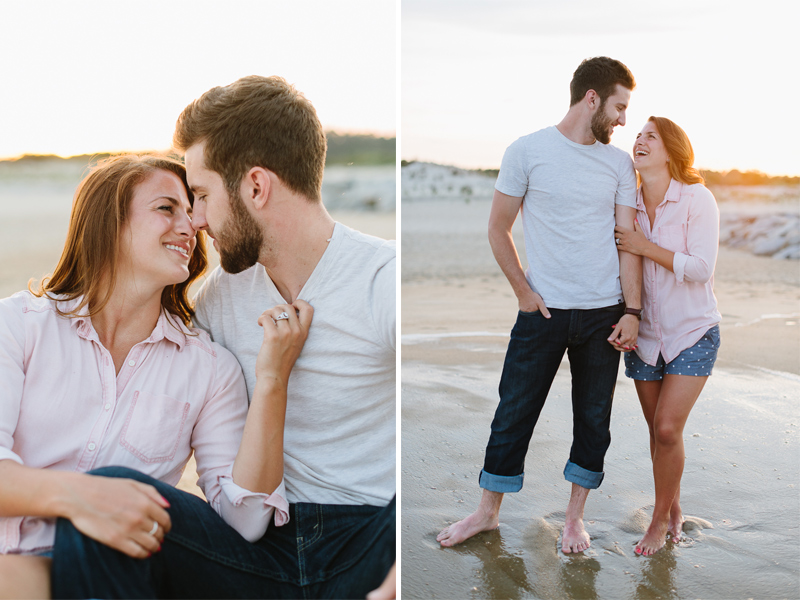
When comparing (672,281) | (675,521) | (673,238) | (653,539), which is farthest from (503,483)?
(673,238)

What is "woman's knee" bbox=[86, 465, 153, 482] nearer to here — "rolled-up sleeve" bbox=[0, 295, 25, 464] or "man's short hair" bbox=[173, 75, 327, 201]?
"rolled-up sleeve" bbox=[0, 295, 25, 464]

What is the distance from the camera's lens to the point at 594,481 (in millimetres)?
2264

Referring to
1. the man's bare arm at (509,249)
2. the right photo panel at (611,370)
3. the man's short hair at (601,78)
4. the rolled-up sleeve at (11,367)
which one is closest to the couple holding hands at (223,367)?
the rolled-up sleeve at (11,367)


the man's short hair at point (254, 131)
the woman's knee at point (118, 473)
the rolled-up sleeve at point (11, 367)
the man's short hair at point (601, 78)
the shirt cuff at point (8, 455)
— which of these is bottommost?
the woman's knee at point (118, 473)

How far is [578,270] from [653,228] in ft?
0.91

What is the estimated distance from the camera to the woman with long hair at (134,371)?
147 centimetres

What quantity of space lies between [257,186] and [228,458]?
2.13ft

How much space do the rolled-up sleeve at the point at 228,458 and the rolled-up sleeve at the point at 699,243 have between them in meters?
1.33

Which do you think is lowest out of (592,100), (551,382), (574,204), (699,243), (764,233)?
(764,233)

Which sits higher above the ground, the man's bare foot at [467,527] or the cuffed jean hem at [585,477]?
the cuffed jean hem at [585,477]

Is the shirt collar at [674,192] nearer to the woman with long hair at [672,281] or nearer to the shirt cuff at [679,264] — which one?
the woman with long hair at [672,281]

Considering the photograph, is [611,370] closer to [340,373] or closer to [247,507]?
[340,373]

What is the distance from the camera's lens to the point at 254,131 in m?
1.65

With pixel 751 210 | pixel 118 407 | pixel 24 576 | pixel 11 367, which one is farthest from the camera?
pixel 751 210
